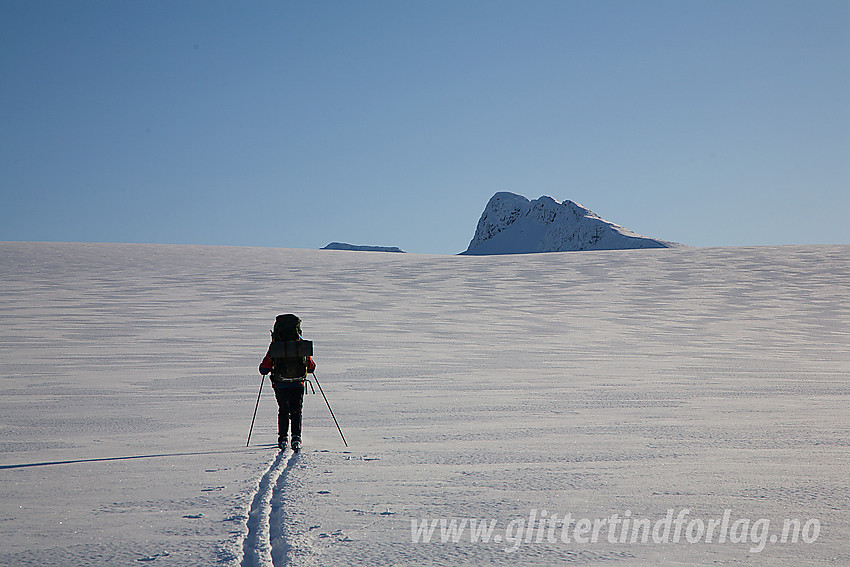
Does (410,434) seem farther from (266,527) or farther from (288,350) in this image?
(266,527)

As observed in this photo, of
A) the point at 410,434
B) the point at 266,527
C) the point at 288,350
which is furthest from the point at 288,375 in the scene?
the point at 266,527

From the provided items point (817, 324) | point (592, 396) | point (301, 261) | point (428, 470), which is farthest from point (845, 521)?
point (301, 261)

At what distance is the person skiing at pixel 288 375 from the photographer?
197 inches

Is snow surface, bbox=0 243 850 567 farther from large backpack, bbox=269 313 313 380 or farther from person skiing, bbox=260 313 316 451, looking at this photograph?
large backpack, bbox=269 313 313 380

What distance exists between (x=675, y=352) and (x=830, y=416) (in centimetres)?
524

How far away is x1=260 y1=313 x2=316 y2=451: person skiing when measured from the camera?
500cm

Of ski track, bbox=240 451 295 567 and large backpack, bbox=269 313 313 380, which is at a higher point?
large backpack, bbox=269 313 313 380

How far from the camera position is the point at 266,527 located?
125 inches

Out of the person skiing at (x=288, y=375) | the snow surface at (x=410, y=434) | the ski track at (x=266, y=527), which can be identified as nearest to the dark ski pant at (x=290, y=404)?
the person skiing at (x=288, y=375)

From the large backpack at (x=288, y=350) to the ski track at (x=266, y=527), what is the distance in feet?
3.24

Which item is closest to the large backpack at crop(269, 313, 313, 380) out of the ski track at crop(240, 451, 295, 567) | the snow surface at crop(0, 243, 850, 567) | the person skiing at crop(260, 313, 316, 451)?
the person skiing at crop(260, 313, 316, 451)

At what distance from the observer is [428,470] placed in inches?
169

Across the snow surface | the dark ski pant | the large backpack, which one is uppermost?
the large backpack

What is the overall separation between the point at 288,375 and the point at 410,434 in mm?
1171
